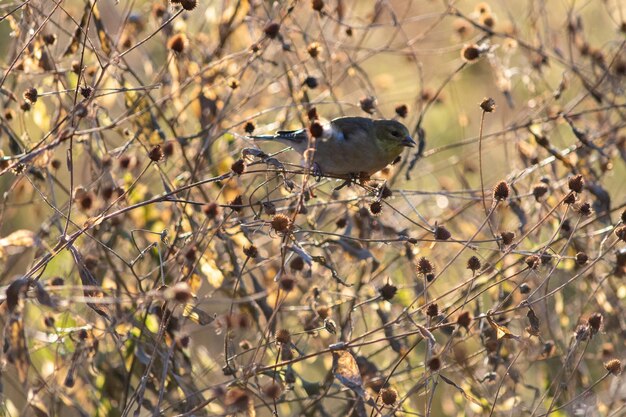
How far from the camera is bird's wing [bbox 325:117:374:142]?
4324 millimetres

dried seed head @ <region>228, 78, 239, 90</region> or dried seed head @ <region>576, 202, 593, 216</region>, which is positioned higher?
dried seed head @ <region>228, 78, 239, 90</region>

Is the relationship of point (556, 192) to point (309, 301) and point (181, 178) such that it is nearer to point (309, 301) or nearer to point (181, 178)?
point (309, 301)

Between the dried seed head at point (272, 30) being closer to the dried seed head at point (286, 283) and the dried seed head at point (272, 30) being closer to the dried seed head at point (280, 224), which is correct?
the dried seed head at point (280, 224)

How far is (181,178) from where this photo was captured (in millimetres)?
4422

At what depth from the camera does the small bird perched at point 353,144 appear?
14.1 feet

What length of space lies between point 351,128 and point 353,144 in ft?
0.48

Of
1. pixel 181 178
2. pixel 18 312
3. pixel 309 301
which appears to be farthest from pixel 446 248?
pixel 18 312

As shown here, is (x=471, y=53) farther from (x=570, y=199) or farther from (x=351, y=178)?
(x=570, y=199)

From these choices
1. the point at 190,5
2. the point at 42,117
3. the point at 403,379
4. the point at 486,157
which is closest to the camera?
the point at 190,5

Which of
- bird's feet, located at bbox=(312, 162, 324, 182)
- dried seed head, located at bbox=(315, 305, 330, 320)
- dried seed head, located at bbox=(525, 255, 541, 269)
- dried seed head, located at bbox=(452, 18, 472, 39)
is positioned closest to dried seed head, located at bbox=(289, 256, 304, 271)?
dried seed head, located at bbox=(315, 305, 330, 320)

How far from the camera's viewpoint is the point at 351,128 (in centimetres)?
440

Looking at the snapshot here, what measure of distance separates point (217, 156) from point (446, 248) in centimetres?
143

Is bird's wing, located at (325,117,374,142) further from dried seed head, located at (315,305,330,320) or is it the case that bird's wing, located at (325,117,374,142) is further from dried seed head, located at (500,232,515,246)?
dried seed head, located at (500,232,515,246)

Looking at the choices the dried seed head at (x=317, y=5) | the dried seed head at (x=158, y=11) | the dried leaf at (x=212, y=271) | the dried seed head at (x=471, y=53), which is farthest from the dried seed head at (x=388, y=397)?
the dried seed head at (x=158, y=11)
